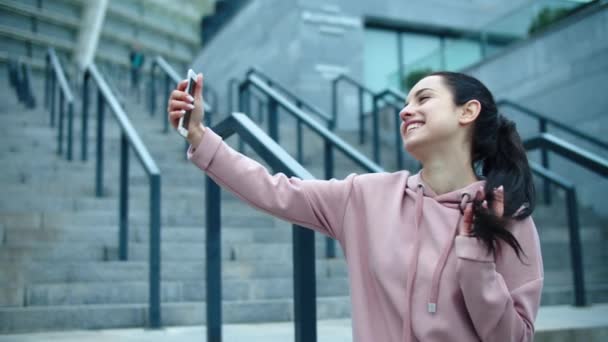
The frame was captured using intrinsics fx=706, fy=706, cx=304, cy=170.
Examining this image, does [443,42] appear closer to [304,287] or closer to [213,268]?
[213,268]

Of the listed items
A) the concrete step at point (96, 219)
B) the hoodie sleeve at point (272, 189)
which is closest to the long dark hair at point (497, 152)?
the hoodie sleeve at point (272, 189)

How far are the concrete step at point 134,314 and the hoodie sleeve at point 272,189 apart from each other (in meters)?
1.95

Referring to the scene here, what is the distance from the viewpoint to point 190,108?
1.76 m

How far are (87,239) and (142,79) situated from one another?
45.9 ft

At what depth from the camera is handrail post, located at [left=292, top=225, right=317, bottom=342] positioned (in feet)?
6.41

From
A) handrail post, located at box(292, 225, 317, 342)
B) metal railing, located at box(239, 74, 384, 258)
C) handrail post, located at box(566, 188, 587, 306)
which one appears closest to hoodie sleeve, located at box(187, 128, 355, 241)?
handrail post, located at box(292, 225, 317, 342)

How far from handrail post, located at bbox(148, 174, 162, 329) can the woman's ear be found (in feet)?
7.45

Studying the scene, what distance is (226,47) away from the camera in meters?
15.1

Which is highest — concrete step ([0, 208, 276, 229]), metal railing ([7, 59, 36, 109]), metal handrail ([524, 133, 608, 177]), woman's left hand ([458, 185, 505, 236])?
metal railing ([7, 59, 36, 109])

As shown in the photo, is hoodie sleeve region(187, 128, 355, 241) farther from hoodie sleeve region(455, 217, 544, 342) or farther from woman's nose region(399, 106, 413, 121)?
hoodie sleeve region(455, 217, 544, 342)

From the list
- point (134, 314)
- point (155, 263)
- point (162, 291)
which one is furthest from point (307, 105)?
point (134, 314)

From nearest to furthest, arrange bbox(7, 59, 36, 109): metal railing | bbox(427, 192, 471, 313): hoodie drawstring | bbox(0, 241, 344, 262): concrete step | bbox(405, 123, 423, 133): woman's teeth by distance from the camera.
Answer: bbox(427, 192, 471, 313): hoodie drawstring
bbox(405, 123, 423, 133): woman's teeth
bbox(0, 241, 344, 262): concrete step
bbox(7, 59, 36, 109): metal railing

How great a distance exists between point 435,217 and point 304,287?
1.66 feet

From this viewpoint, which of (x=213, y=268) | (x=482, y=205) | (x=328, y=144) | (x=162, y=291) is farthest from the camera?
(x=328, y=144)
